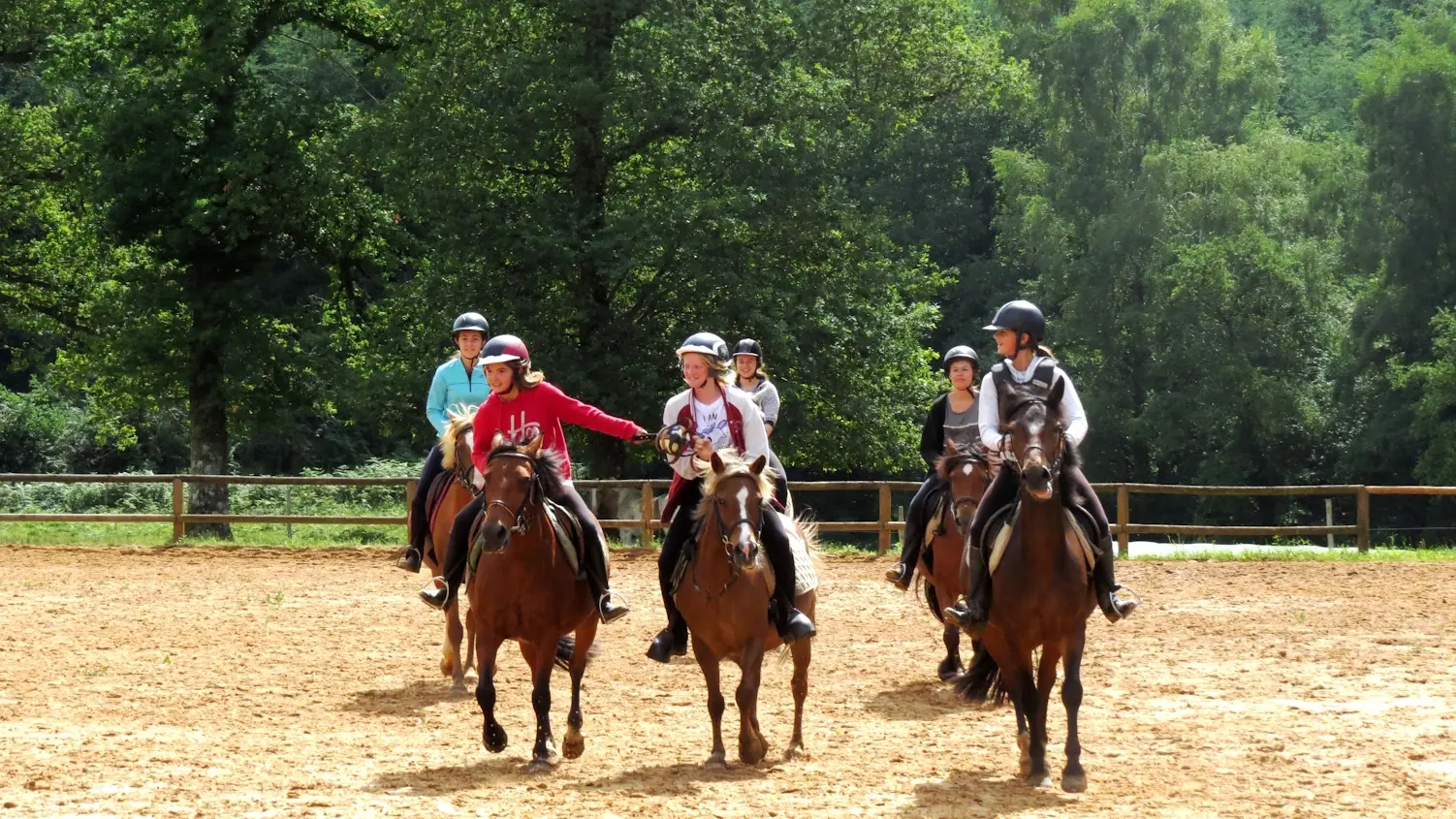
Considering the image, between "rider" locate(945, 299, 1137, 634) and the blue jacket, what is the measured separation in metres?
4.09

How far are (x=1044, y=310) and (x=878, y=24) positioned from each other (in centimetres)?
1704

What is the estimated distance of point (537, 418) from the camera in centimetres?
909

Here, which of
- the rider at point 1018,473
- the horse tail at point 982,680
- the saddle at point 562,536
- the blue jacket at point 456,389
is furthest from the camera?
the blue jacket at point 456,389

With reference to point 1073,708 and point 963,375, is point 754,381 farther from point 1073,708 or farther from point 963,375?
point 1073,708

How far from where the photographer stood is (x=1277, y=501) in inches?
1651

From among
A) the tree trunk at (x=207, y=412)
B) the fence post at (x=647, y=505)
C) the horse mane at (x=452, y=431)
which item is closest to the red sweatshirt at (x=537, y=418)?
the horse mane at (x=452, y=431)

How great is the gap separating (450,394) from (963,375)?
3536 mm

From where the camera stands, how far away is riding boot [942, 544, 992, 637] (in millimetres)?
8516

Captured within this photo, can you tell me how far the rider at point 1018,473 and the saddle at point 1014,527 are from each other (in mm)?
38

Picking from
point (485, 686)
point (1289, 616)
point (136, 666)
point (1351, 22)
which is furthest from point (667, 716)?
point (1351, 22)

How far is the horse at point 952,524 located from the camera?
1063 centimetres

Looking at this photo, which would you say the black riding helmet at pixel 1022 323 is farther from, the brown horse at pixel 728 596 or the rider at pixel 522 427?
the rider at pixel 522 427

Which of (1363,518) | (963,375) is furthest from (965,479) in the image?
(1363,518)

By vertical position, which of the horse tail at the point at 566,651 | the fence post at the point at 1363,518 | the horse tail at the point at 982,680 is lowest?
the horse tail at the point at 982,680
